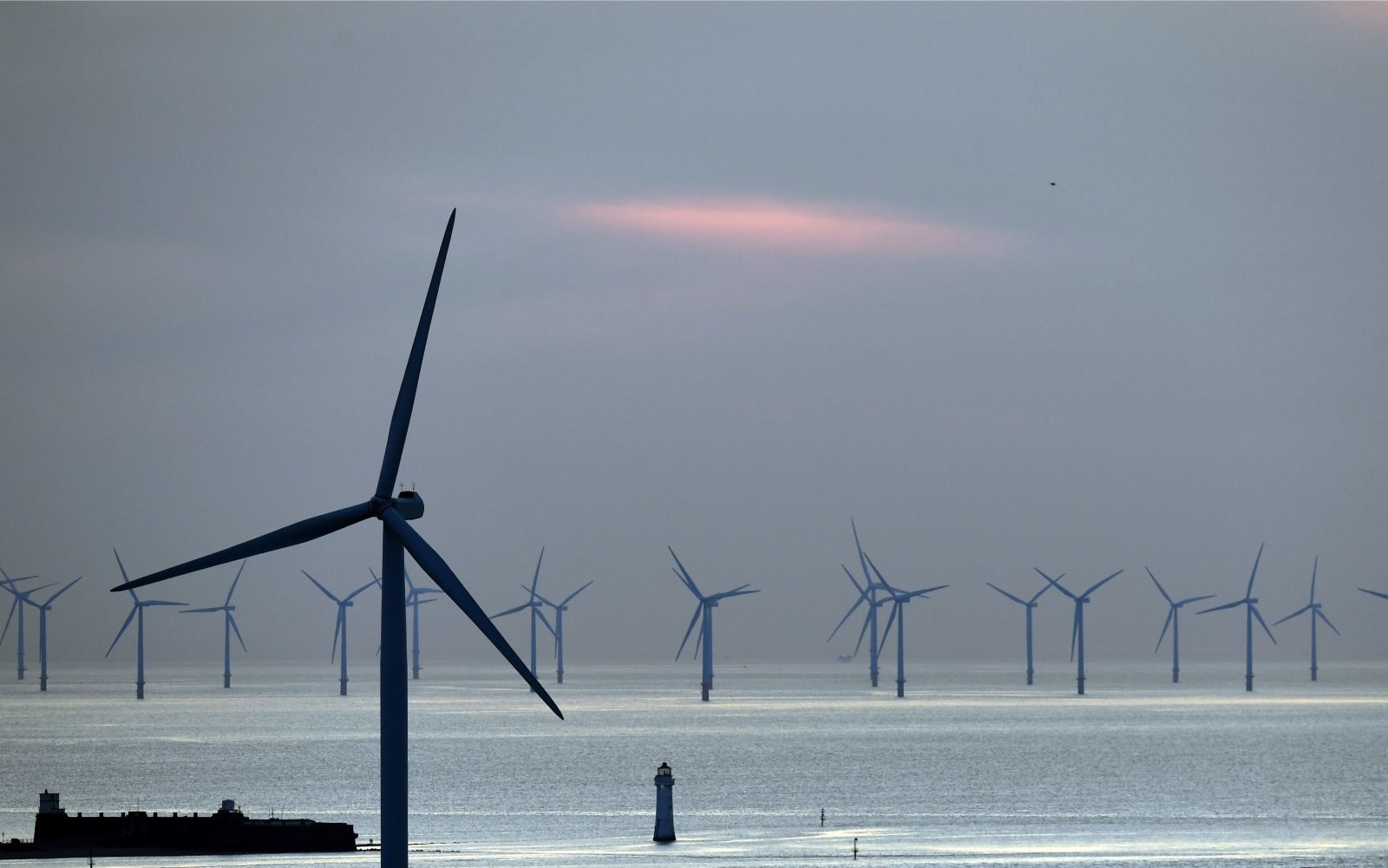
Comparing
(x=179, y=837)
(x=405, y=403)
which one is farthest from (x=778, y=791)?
(x=405, y=403)

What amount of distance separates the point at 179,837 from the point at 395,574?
29055 millimetres

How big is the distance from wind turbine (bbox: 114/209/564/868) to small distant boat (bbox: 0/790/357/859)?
921 inches

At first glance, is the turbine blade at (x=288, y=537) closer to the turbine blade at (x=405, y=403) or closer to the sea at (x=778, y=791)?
the turbine blade at (x=405, y=403)

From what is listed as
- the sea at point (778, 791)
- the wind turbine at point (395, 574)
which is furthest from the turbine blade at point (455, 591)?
the sea at point (778, 791)

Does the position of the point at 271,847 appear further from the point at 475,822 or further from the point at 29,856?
the point at 475,822

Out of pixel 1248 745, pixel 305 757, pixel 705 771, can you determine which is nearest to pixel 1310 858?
pixel 705 771

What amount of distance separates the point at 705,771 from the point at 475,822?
41.4 m

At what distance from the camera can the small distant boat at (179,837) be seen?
197 feet

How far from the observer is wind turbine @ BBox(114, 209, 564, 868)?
105 feet

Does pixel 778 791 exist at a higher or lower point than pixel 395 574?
lower

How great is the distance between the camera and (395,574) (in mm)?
35469

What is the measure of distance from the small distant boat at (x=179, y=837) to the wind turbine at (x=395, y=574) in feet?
76.8

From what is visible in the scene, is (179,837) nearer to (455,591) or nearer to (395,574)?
(455,591)

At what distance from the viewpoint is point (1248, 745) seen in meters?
160
